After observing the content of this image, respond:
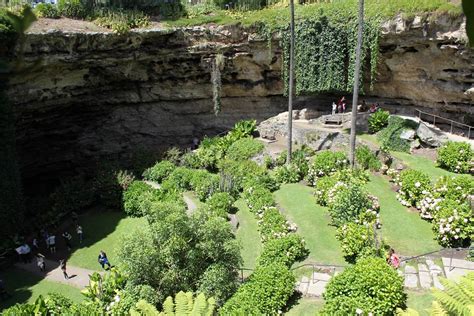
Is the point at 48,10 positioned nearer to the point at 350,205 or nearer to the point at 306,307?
the point at 350,205

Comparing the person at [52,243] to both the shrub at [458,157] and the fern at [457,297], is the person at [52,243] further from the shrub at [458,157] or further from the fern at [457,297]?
the shrub at [458,157]

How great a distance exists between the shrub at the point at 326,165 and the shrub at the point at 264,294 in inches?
294

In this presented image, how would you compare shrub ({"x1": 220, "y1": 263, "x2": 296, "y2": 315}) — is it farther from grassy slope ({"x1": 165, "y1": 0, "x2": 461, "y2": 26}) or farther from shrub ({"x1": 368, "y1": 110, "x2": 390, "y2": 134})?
grassy slope ({"x1": 165, "y1": 0, "x2": 461, "y2": 26})

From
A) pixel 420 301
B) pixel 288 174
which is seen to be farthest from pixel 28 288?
pixel 420 301

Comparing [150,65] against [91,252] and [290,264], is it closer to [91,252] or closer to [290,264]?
[91,252]

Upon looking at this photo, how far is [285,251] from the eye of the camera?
13.9 metres

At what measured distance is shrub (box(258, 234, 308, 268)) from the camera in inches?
542

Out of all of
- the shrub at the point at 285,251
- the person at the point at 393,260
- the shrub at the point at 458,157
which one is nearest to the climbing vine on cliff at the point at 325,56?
the shrub at the point at 458,157

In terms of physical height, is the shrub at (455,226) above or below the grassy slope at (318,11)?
below

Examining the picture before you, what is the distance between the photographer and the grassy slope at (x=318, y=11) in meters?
20.0

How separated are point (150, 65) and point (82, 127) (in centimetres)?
594

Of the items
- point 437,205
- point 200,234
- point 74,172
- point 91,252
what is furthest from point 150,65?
point 437,205

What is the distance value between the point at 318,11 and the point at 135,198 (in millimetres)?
13232

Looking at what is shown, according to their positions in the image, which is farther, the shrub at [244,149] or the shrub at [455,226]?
the shrub at [244,149]
